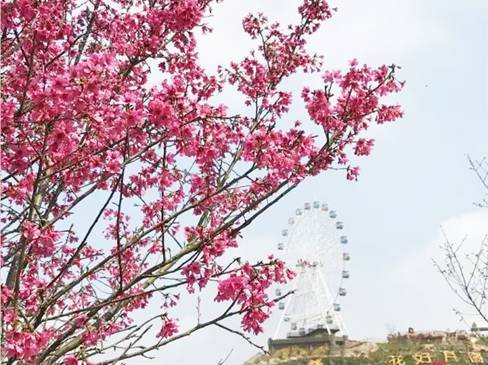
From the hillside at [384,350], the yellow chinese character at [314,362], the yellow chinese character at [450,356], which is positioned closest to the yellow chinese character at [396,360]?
the hillside at [384,350]

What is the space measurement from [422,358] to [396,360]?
128cm

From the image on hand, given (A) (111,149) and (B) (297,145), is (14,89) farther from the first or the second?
(B) (297,145)

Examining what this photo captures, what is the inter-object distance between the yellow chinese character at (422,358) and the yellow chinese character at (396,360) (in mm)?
689

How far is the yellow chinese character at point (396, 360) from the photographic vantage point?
30.7 m

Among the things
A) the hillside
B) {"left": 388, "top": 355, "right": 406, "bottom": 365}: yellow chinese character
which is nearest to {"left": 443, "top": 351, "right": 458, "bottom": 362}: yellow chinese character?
the hillside

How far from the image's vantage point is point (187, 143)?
3.48 meters

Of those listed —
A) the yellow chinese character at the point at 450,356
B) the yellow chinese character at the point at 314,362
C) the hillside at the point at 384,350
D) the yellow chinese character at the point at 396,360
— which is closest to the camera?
the yellow chinese character at the point at 450,356

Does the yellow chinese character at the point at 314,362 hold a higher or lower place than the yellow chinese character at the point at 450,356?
higher

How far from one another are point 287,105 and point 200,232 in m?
1.66

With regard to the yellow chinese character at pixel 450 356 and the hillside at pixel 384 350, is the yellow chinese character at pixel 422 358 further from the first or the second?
the yellow chinese character at pixel 450 356

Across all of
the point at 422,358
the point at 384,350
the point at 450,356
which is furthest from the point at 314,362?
the point at 450,356

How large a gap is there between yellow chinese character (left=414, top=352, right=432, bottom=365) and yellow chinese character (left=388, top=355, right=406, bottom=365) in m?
0.69

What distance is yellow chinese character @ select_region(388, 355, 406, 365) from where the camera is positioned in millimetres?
30719

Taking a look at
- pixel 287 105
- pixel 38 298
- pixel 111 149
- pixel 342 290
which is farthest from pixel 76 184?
pixel 342 290
